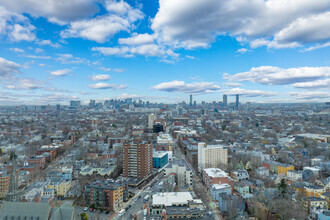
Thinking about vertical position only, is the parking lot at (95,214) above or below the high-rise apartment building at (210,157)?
below

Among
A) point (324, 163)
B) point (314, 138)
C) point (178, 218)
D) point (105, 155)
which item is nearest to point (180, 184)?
point (178, 218)

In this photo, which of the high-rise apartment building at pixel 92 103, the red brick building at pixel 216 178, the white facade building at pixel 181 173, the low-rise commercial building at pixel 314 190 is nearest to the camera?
the low-rise commercial building at pixel 314 190

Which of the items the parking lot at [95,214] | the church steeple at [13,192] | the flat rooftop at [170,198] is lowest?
the parking lot at [95,214]

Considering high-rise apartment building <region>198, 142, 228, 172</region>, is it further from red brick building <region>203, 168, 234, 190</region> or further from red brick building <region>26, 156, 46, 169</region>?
red brick building <region>26, 156, 46, 169</region>

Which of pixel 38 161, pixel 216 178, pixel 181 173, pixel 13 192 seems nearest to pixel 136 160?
pixel 181 173

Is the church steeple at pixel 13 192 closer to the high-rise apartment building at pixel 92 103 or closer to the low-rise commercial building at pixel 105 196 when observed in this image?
the low-rise commercial building at pixel 105 196

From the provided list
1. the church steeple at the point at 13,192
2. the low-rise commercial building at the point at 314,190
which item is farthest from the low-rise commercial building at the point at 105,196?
the low-rise commercial building at the point at 314,190

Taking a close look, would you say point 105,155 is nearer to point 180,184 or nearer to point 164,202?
point 180,184

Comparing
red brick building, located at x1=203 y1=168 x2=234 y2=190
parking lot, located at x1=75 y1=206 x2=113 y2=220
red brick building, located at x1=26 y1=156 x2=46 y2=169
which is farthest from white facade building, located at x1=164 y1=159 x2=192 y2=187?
red brick building, located at x1=26 y1=156 x2=46 y2=169

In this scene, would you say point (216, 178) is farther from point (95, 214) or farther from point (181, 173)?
point (95, 214)
